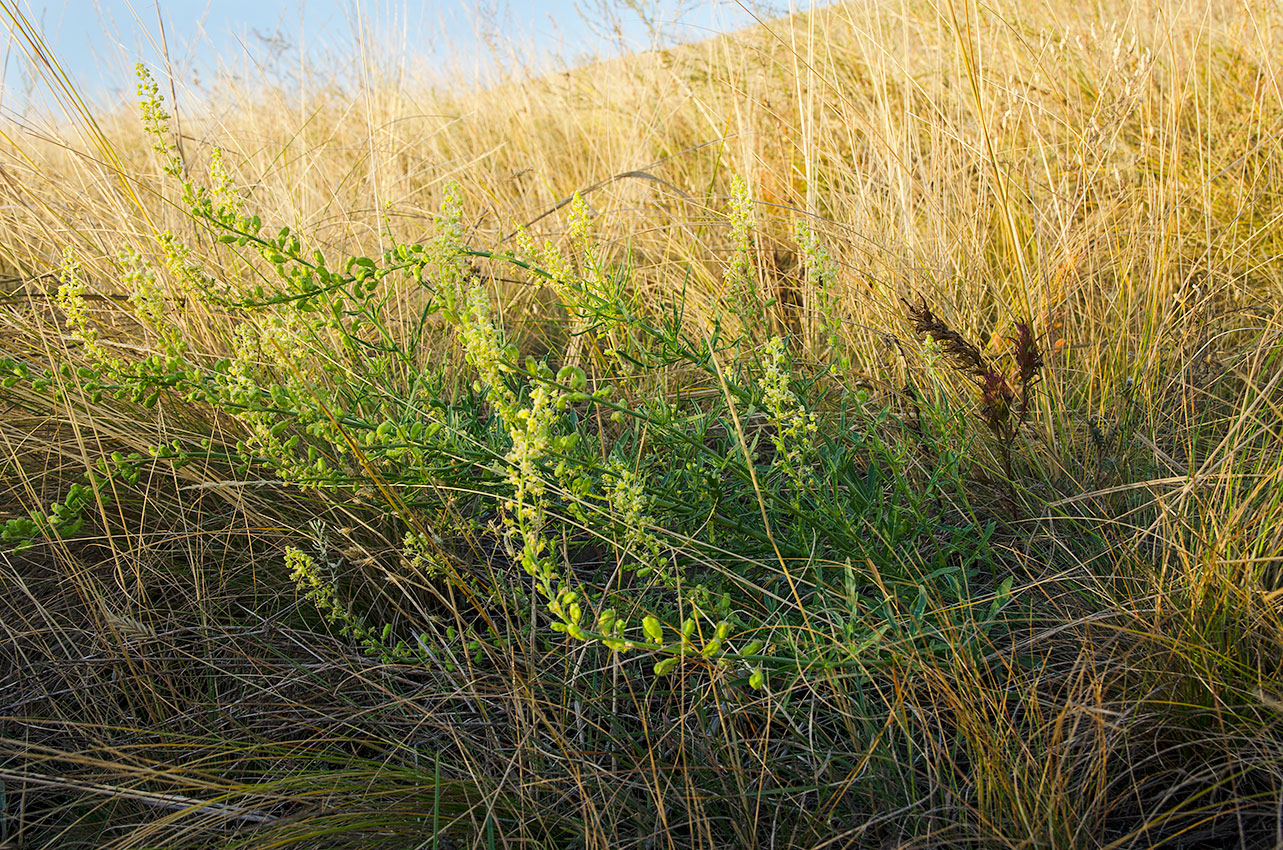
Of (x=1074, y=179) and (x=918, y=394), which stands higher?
(x=1074, y=179)

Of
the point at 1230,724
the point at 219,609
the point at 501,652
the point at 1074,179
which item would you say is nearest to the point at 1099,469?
the point at 1230,724

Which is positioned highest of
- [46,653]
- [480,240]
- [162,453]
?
[480,240]

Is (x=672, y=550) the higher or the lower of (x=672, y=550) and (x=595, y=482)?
the lower

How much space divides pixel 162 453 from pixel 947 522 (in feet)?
4.59

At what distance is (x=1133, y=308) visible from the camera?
1.81 meters

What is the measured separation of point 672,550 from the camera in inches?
48.6

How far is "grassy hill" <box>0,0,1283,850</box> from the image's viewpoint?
104 centimetres

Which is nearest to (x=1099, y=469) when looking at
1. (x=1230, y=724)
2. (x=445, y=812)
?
(x=1230, y=724)

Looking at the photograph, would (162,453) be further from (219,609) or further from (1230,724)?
(1230,724)

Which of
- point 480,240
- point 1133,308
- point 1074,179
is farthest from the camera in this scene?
point 480,240

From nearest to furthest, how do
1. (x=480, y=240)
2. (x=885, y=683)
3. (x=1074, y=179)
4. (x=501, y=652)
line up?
(x=885, y=683) < (x=501, y=652) < (x=1074, y=179) < (x=480, y=240)

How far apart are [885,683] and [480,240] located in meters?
2.11

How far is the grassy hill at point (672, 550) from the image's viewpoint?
3.41ft

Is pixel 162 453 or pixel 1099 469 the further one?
pixel 1099 469
